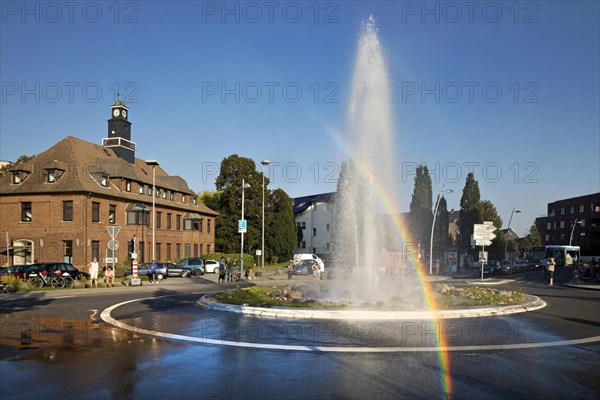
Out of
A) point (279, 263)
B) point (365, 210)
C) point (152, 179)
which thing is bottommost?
point (279, 263)

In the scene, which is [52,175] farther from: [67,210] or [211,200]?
[211,200]

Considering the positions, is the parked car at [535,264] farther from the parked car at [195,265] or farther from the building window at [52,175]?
the building window at [52,175]

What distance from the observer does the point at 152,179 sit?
178 ft

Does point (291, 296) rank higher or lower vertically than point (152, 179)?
lower

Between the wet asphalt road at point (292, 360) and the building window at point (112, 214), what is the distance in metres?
30.9

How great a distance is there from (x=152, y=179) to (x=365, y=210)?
38.5 meters

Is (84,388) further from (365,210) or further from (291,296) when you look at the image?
(365,210)

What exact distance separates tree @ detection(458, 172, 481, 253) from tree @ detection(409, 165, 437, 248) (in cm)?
813

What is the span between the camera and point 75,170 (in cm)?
4322

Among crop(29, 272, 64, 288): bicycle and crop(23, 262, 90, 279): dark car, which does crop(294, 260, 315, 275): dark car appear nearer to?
crop(23, 262, 90, 279): dark car

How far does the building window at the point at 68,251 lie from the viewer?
41169 mm

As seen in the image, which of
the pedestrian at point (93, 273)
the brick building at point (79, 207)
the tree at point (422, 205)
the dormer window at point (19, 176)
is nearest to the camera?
the pedestrian at point (93, 273)

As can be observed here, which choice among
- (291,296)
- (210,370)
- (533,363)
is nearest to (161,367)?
(210,370)

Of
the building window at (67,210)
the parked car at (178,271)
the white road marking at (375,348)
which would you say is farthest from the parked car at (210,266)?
the white road marking at (375,348)
